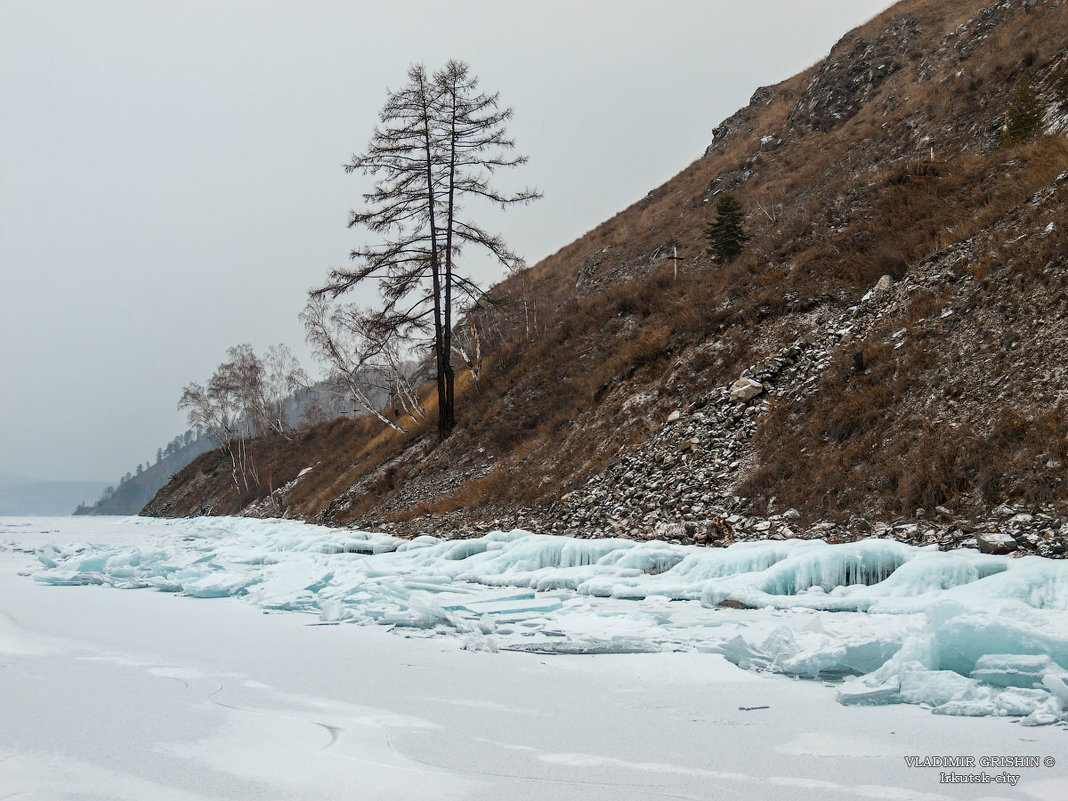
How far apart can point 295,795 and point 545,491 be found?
11051 millimetres

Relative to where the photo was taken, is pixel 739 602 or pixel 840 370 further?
pixel 840 370

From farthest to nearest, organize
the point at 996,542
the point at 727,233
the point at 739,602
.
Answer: the point at 727,233 → the point at 739,602 → the point at 996,542

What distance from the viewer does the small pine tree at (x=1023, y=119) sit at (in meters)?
13.7

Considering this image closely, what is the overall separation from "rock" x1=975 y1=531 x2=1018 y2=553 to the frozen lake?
2.20ft

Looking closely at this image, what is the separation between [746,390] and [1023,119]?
30.4ft

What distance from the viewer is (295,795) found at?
7.27ft

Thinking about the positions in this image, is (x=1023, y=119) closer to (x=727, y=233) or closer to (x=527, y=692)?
(x=727, y=233)

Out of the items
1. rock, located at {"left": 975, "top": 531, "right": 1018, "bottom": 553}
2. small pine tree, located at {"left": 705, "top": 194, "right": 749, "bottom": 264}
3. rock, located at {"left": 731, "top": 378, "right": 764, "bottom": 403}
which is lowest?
rock, located at {"left": 975, "top": 531, "right": 1018, "bottom": 553}

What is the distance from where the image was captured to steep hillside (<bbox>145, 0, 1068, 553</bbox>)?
25.1 ft

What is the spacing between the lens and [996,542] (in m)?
6.03

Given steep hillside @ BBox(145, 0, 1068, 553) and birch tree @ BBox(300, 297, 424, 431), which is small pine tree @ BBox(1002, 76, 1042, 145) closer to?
steep hillside @ BBox(145, 0, 1068, 553)

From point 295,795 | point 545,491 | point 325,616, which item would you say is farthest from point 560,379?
point 295,795

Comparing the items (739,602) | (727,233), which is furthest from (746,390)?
(727,233)

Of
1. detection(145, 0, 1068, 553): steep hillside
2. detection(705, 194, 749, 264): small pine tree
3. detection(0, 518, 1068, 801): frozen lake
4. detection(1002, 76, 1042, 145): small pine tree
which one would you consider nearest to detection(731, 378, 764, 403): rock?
detection(145, 0, 1068, 553): steep hillside
